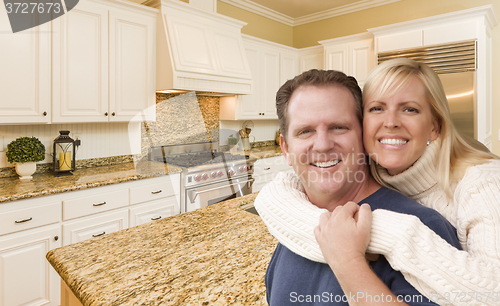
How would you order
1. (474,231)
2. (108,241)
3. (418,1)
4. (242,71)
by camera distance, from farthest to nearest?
(418,1) < (242,71) < (108,241) < (474,231)

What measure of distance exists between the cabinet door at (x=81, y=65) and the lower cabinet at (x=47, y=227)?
29.4 inches

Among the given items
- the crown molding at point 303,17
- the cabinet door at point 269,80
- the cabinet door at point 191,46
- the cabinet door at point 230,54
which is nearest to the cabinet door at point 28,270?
the cabinet door at point 191,46

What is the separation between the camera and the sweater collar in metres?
0.84

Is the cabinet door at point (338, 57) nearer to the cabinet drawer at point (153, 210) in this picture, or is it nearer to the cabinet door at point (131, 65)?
the cabinet door at point (131, 65)

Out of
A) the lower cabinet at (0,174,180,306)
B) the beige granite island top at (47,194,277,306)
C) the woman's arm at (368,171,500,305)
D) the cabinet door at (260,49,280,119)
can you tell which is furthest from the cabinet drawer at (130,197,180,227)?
the woman's arm at (368,171,500,305)

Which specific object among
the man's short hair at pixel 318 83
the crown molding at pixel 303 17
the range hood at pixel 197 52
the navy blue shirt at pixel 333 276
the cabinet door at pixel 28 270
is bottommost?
the cabinet door at pixel 28 270

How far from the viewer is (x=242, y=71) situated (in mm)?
3869

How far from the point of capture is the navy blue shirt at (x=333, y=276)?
0.61 m

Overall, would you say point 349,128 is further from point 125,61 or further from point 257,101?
point 257,101

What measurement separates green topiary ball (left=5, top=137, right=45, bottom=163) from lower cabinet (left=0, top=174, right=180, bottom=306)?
1.62 feet

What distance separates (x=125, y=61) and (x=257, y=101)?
1.96 m

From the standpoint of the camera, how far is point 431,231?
0.58 m

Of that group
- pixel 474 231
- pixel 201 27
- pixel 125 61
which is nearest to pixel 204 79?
pixel 201 27

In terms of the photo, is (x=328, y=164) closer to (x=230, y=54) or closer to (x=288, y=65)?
(x=230, y=54)
